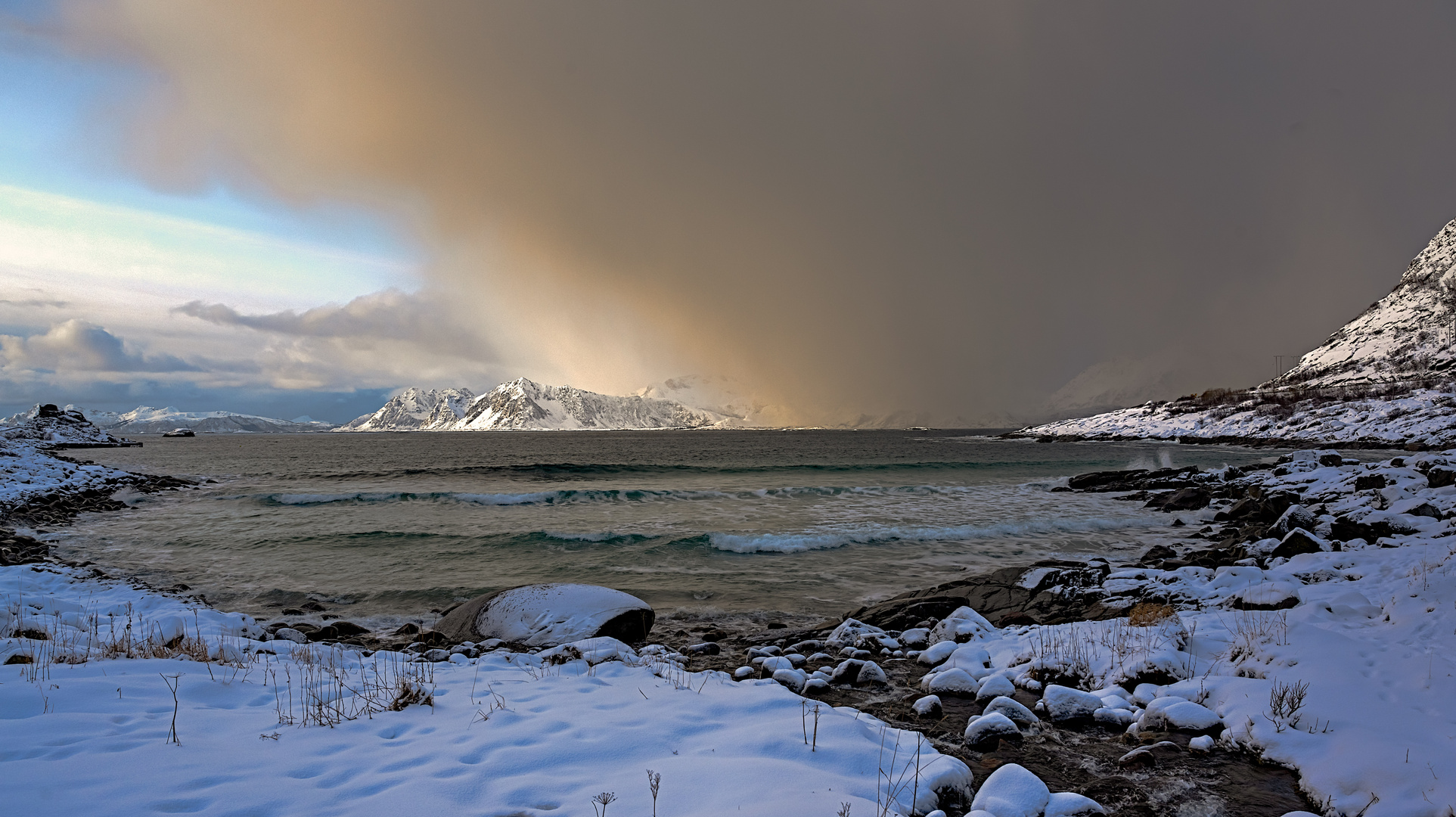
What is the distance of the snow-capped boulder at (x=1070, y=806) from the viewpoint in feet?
13.2

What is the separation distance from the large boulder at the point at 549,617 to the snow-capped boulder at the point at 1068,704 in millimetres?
7230

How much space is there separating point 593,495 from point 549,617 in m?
25.7

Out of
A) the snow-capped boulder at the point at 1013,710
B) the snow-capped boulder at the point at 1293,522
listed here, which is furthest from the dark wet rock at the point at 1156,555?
the snow-capped boulder at the point at 1013,710

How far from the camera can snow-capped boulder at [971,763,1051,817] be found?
3996 millimetres

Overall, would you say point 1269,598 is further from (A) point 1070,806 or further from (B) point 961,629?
(A) point 1070,806

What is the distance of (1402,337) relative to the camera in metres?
121

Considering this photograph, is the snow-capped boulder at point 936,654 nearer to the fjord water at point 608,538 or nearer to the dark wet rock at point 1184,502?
the fjord water at point 608,538

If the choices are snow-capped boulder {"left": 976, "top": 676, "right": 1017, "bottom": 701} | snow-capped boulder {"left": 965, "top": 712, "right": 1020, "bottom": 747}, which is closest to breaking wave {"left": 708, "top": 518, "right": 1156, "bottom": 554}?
snow-capped boulder {"left": 976, "top": 676, "right": 1017, "bottom": 701}

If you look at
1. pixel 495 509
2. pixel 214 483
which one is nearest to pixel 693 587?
pixel 495 509

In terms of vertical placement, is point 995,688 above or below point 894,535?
above

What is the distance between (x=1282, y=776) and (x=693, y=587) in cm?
1237

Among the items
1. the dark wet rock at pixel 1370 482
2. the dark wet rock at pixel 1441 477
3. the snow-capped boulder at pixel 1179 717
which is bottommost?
the snow-capped boulder at pixel 1179 717

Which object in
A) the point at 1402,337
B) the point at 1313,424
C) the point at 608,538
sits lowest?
the point at 608,538

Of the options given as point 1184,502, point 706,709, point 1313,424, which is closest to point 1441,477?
point 1184,502
